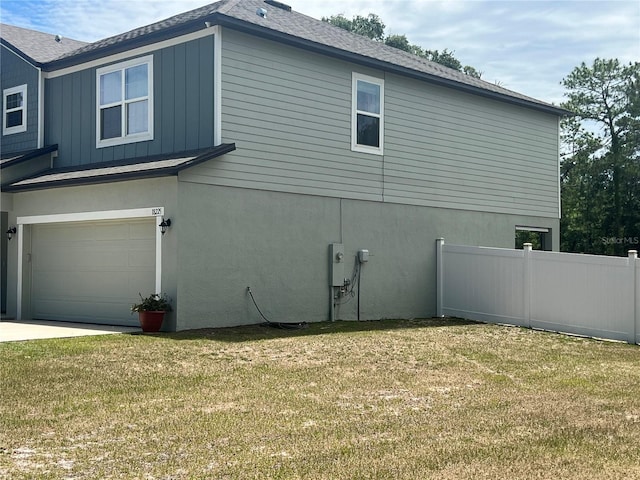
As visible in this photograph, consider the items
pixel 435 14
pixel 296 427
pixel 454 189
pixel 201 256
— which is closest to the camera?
pixel 296 427

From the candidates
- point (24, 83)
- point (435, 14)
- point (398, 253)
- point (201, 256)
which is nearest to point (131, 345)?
point (201, 256)

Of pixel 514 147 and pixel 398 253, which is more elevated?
pixel 514 147

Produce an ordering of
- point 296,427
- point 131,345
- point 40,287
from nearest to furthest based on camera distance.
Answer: point 296,427 < point 131,345 < point 40,287

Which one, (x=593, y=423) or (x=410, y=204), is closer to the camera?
(x=593, y=423)

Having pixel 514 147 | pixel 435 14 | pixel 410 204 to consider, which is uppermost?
pixel 435 14

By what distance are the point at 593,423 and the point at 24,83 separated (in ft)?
48.4

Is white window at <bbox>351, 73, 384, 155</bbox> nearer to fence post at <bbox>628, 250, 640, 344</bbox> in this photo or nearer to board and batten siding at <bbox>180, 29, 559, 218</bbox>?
board and batten siding at <bbox>180, 29, 559, 218</bbox>

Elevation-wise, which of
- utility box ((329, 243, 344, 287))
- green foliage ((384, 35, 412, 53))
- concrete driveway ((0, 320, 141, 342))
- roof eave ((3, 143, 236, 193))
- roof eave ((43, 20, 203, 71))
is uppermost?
green foliage ((384, 35, 412, 53))

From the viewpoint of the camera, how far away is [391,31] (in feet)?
129

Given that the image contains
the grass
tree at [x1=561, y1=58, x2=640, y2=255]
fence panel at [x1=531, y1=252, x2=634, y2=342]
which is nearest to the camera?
the grass

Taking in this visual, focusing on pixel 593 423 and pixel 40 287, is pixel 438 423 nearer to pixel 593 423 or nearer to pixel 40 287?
pixel 593 423

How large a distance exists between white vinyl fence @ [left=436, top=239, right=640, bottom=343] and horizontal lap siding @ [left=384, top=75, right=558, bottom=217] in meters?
1.63

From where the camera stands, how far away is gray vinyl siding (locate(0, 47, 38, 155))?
17078mm

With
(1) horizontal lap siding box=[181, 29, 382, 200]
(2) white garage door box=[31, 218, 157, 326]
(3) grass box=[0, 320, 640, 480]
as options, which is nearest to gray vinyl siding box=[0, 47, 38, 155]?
(2) white garage door box=[31, 218, 157, 326]
